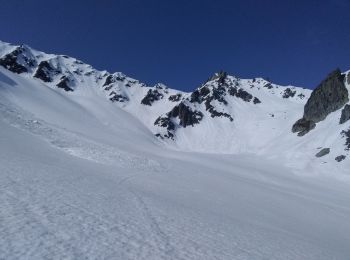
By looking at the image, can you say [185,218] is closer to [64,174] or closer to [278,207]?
[64,174]

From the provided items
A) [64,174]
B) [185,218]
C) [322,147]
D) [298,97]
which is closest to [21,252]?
[185,218]

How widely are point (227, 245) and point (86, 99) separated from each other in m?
120

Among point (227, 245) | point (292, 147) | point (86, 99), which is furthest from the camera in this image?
point (86, 99)

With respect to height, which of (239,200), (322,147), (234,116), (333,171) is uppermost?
(234,116)

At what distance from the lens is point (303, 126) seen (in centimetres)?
8669

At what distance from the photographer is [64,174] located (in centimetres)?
1705

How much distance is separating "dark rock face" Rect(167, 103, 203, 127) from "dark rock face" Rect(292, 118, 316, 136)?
45.5 m

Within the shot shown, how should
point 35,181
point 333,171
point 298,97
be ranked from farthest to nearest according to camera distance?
point 298,97
point 333,171
point 35,181

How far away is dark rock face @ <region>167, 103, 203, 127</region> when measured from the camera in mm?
127688

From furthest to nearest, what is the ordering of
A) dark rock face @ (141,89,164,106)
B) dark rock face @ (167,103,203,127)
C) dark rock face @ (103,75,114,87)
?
dark rock face @ (103,75,114,87), dark rock face @ (141,89,164,106), dark rock face @ (167,103,203,127)

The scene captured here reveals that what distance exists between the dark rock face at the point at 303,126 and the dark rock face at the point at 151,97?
84233 mm

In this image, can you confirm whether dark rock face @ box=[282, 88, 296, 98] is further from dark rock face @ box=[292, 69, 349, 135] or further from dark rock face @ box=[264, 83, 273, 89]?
dark rock face @ box=[292, 69, 349, 135]

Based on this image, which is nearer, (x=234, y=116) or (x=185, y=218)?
(x=185, y=218)

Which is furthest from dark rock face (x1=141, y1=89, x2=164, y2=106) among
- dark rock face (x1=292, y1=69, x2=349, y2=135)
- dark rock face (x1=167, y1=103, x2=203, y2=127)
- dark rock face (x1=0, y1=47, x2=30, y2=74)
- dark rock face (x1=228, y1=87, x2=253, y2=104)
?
dark rock face (x1=292, y1=69, x2=349, y2=135)
